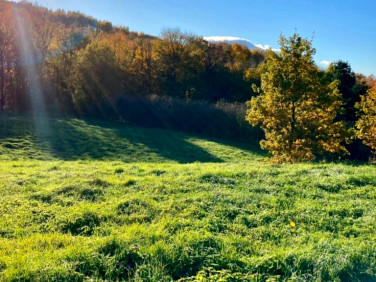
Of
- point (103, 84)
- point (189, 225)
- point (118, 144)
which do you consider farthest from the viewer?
point (103, 84)

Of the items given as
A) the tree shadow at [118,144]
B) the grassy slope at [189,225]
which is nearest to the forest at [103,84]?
the tree shadow at [118,144]

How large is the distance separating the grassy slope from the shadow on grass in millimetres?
11673

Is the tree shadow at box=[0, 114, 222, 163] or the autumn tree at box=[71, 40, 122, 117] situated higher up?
the autumn tree at box=[71, 40, 122, 117]

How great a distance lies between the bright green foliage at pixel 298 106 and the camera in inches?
563

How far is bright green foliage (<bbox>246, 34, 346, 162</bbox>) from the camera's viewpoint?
14.3 meters

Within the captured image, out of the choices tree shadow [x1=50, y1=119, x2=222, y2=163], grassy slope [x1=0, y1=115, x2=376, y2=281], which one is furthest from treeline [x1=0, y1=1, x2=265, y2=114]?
grassy slope [x1=0, y1=115, x2=376, y2=281]

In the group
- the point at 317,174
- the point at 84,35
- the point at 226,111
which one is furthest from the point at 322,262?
the point at 84,35

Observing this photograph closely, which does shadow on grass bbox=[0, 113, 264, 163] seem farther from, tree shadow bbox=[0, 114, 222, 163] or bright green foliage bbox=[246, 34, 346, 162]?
bright green foliage bbox=[246, 34, 346, 162]

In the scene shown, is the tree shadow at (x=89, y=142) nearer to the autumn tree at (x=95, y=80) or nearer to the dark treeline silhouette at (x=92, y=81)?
the autumn tree at (x=95, y=80)

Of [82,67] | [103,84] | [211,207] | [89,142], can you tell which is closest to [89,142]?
[89,142]

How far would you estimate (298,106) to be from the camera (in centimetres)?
1484

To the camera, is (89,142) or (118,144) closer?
(89,142)

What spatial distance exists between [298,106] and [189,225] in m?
12.4

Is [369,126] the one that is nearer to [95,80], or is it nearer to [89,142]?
[89,142]
